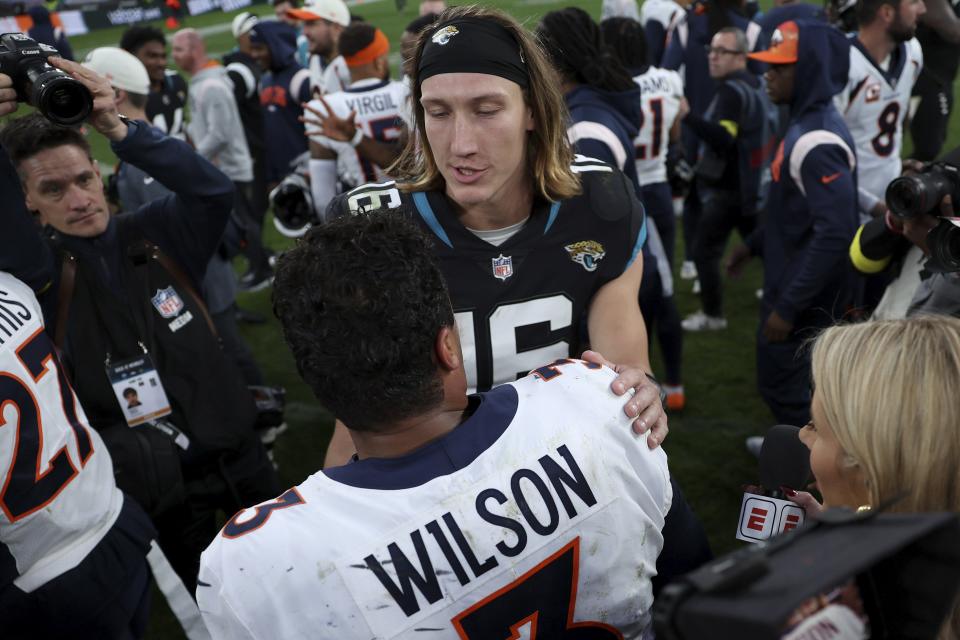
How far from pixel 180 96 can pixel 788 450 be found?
6229 mm

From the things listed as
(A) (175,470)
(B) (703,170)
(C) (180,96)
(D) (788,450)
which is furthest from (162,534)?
(C) (180,96)

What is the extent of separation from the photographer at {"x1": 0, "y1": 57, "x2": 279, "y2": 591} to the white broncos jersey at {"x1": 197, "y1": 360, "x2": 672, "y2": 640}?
5.03 ft

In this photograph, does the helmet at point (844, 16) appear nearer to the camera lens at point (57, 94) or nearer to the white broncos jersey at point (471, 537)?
the camera lens at point (57, 94)

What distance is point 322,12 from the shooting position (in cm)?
662

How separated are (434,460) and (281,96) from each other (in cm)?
610

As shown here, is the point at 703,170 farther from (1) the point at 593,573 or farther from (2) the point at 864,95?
(1) the point at 593,573

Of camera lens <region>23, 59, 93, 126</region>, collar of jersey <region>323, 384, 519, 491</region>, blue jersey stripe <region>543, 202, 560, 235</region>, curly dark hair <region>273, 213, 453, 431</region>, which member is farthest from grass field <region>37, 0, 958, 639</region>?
collar of jersey <region>323, 384, 519, 491</region>

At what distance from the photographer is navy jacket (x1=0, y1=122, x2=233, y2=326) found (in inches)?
89.3

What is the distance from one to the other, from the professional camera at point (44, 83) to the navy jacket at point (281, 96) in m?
4.61

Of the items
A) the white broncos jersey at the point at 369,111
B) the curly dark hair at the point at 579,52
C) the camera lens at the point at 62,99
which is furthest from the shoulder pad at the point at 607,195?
the white broncos jersey at the point at 369,111

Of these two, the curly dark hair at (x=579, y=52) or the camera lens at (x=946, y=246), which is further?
the curly dark hair at (x=579, y=52)

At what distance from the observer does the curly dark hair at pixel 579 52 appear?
384cm

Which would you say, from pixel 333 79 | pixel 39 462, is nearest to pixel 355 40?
pixel 333 79

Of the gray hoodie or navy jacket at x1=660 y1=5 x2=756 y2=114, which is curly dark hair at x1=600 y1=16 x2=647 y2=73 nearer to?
navy jacket at x1=660 y1=5 x2=756 y2=114
